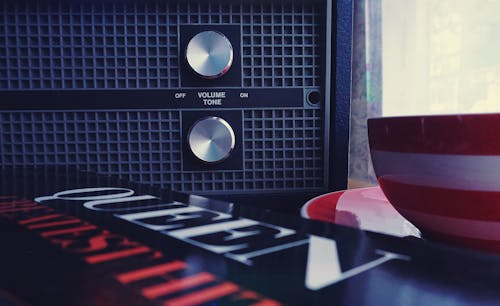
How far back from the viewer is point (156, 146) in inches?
21.3

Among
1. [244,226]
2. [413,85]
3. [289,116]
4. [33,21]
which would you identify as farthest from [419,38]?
[244,226]

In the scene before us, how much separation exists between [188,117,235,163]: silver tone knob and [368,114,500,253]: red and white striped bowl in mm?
257

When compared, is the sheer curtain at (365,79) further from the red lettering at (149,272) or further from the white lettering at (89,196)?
the red lettering at (149,272)

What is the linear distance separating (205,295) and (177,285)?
0.01 m

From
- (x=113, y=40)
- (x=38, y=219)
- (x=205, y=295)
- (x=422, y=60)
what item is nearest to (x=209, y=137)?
(x=113, y=40)

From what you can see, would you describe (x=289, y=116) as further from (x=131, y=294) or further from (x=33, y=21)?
(x=131, y=294)

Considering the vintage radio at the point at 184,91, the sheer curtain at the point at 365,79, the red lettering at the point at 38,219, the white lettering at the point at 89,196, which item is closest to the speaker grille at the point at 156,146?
the vintage radio at the point at 184,91

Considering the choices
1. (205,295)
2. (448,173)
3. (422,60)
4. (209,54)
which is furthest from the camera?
(422,60)

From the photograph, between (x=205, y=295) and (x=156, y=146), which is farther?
(x=156, y=146)

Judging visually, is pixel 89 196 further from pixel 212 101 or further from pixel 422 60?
pixel 422 60

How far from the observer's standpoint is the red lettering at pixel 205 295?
5.8 inches

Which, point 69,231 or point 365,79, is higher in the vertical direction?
point 365,79

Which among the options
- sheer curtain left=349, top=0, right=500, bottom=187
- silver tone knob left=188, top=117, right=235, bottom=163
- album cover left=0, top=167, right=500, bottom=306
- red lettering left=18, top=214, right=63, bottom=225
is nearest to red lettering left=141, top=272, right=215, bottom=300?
album cover left=0, top=167, right=500, bottom=306

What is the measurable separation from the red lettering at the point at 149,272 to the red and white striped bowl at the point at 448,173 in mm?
156
